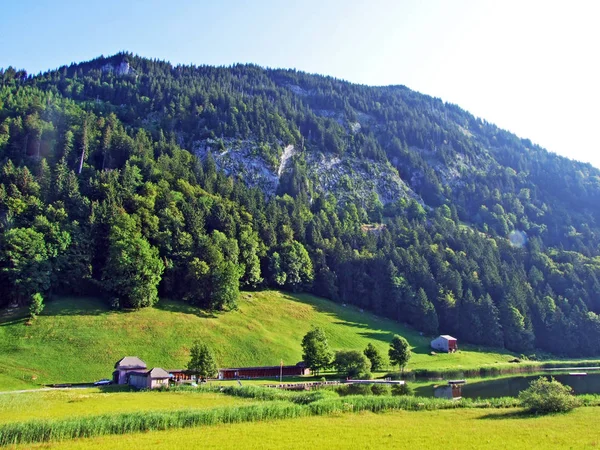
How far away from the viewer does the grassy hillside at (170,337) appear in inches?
3204

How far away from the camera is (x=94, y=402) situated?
188ft

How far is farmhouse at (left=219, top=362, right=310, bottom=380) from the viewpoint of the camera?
89875mm

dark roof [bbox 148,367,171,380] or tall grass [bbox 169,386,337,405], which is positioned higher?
dark roof [bbox 148,367,171,380]

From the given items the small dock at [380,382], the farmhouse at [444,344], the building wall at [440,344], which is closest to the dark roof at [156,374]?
A: the small dock at [380,382]

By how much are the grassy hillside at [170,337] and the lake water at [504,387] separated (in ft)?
68.1

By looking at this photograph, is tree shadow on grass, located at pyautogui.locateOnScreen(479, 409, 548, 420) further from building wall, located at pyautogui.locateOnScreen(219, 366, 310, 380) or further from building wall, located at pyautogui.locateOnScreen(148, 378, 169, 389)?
building wall, located at pyautogui.locateOnScreen(219, 366, 310, 380)

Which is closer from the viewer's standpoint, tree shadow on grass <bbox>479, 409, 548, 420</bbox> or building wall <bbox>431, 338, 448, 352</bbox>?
tree shadow on grass <bbox>479, 409, 548, 420</bbox>

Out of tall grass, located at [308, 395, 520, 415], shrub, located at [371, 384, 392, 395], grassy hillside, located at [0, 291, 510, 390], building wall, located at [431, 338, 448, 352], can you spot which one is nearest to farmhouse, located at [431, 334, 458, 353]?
building wall, located at [431, 338, 448, 352]

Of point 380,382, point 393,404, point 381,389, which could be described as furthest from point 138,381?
point 393,404

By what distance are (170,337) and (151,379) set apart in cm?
2670

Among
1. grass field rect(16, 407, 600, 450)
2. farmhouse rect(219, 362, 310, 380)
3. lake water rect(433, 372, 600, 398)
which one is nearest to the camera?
grass field rect(16, 407, 600, 450)

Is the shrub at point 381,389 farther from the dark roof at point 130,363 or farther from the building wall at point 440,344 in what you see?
the building wall at point 440,344

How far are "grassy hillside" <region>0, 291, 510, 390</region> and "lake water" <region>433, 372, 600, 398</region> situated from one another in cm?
2077

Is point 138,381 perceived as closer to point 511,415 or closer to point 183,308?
point 183,308
